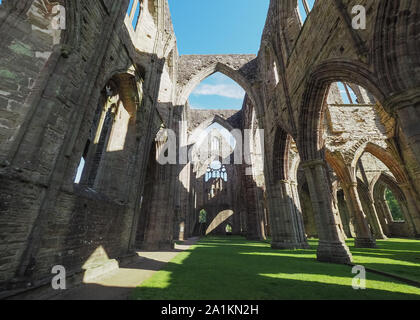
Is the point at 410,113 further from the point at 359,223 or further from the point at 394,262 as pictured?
the point at 359,223

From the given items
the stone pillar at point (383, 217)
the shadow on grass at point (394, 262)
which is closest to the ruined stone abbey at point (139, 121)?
the shadow on grass at point (394, 262)

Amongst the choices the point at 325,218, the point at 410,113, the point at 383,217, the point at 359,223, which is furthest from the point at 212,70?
the point at 383,217

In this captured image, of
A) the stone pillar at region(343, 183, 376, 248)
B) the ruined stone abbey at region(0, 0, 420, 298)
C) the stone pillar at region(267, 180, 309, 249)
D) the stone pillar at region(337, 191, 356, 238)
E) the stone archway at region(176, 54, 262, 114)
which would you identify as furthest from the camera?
the stone pillar at region(337, 191, 356, 238)

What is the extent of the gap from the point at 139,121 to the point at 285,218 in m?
8.75

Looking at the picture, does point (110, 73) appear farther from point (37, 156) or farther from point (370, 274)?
point (370, 274)

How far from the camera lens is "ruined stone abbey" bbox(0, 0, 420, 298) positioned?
3107 mm

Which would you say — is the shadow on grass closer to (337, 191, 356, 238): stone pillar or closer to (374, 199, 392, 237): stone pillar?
(337, 191, 356, 238): stone pillar

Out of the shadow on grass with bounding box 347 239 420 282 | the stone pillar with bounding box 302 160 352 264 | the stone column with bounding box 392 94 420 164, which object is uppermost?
the stone column with bounding box 392 94 420 164

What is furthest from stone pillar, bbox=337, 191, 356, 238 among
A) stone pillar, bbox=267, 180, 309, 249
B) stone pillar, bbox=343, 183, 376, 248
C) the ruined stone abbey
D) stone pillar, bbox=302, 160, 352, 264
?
stone pillar, bbox=302, 160, 352, 264

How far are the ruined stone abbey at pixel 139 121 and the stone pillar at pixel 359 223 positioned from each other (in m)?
0.07

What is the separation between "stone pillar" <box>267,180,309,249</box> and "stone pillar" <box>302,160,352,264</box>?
3.46 metres

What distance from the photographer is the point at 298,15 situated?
28.3 feet

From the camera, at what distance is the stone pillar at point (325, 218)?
18.4 feet
